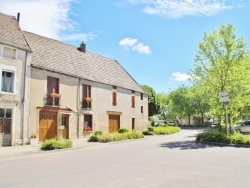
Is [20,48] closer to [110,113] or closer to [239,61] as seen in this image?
[110,113]

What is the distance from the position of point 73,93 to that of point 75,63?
13.0ft

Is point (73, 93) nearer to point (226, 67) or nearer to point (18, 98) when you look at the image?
point (18, 98)

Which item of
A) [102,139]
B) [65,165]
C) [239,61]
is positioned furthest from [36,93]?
[239,61]

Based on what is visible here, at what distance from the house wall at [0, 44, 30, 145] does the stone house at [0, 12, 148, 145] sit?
18 cm

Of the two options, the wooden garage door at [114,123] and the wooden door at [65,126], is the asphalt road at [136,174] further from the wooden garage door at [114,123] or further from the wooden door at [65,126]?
the wooden garage door at [114,123]

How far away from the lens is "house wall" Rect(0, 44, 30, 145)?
64.4ft

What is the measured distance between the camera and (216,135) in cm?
1969

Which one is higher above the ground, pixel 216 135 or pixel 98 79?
pixel 98 79

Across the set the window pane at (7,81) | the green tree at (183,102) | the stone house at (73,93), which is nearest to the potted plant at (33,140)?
the stone house at (73,93)

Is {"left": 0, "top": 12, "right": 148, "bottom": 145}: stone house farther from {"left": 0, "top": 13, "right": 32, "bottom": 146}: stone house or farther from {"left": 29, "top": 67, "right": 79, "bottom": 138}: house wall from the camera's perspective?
{"left": 0, "top": 13, "right": 32, "bottom": 146}: stone house

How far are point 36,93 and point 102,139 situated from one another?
6404mm

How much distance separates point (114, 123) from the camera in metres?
32.0

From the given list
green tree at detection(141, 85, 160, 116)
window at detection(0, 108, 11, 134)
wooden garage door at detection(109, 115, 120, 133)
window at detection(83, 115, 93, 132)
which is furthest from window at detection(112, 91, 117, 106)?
green tree at detection(141, 85, 160, 116)

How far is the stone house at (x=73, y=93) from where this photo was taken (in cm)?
2229
